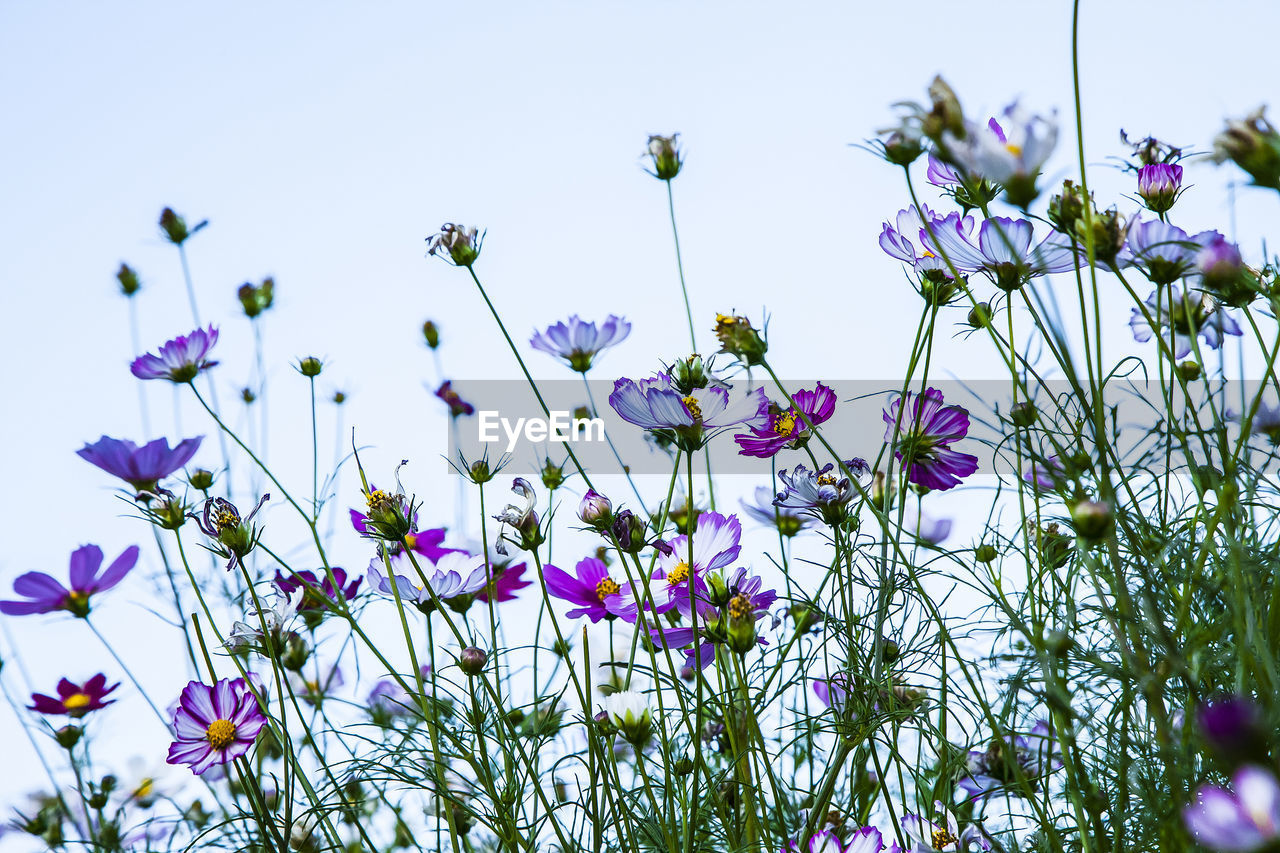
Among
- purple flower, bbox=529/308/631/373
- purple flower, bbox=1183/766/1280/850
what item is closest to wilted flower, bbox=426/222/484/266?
purple flower, bbox=529/308/631/373

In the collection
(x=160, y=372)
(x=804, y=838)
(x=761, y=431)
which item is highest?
(x=160, y=372)

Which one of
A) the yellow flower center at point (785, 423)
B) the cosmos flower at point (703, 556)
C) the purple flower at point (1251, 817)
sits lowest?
the purple flower at point (1251, 817)

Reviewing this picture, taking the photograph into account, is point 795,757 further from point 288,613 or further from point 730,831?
point 288,613

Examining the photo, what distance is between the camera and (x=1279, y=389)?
0.46m

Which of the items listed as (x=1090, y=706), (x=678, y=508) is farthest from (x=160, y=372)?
(x=1090, y=706)

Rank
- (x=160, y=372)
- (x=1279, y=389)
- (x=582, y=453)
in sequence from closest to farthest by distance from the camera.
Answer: (x=1279, y=389), (x=582, y=453), (x=160, y=372)

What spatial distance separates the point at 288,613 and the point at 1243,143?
0.54 metres

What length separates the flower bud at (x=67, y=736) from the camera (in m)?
0.87

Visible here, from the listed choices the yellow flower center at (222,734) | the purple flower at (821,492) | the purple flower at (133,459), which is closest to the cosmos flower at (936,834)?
the purple flower at (821,492)

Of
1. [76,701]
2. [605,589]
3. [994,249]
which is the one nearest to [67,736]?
[76,701]

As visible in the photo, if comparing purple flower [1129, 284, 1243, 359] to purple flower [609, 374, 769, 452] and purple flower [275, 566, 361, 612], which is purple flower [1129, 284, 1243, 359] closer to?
purple flower [609, 374, 769, 452]

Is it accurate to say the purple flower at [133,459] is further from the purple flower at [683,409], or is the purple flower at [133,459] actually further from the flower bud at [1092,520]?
the flower bud at [1092,520]

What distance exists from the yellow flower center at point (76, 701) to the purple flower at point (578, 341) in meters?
0.54

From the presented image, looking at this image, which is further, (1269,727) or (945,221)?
(945,221)
